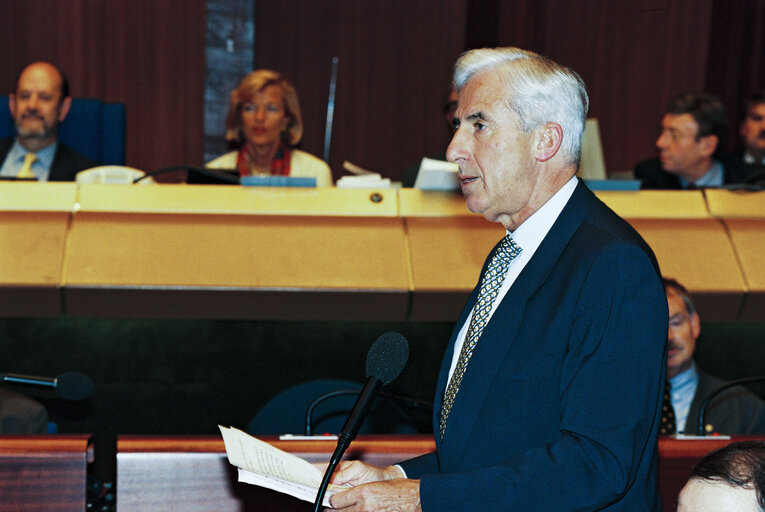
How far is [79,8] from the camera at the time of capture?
237 inches

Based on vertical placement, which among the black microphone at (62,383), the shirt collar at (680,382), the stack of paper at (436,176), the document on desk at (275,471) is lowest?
the shirt collar at (680,382)

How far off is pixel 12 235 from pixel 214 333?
0.64m

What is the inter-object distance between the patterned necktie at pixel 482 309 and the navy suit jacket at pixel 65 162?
269 centimetres

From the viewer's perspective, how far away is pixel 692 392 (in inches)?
101

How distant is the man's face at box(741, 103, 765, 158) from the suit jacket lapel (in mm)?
3345

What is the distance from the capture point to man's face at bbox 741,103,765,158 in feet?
14.0

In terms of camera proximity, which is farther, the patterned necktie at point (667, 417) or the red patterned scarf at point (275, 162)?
the red patterned scarf at point (275, 162)

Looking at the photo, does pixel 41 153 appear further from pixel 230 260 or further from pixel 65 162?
pixel 230 260

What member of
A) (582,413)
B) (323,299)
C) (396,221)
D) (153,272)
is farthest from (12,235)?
(582,413)

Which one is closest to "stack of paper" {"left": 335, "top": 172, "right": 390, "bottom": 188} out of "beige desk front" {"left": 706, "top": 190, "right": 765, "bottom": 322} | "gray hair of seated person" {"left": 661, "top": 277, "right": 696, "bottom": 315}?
"gray hair of seated person" {"left": 661, "top": 277, "right": 696, "bottom": 315}

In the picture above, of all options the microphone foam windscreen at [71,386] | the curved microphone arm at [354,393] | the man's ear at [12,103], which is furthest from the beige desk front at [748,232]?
the man's ear at [12,103]

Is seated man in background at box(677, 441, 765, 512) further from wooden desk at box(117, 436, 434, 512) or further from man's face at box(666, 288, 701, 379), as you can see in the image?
man's face at box(666, 288, 701, 379)

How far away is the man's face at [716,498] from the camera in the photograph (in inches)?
48.9

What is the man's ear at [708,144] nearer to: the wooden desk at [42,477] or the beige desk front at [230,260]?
the beige desk front at [230,260]
